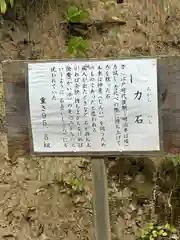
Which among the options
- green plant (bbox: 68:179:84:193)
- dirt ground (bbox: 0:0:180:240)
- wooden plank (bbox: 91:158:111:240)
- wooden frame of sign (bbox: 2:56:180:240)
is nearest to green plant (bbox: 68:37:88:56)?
dirt ground (bbox: 0:0:180:240)

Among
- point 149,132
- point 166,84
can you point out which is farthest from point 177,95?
point 149,132

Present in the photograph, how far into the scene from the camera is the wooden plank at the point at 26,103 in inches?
83.0

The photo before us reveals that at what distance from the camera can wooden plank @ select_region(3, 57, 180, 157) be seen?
83.0 inches

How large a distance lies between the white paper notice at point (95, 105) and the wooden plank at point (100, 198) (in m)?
0.12

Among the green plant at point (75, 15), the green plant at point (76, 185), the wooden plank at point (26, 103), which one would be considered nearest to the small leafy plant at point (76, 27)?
the green plant at point (75, 15)

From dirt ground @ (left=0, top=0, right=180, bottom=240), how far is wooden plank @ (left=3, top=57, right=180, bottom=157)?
99 centimetres

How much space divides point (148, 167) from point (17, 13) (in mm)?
1599

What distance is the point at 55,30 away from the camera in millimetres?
3754

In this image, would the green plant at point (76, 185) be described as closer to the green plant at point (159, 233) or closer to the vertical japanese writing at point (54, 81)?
the green plant at point (159, 233)

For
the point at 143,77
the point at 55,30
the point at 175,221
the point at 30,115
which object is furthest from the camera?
the point at 55,30

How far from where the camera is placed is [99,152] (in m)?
2.18

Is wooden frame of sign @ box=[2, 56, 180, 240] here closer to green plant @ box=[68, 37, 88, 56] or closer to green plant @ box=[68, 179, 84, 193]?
green plant @ box=[68, 179, 84, 193]

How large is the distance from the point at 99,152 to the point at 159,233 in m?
1.04

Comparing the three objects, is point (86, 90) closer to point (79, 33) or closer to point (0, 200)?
point (0, 200)
